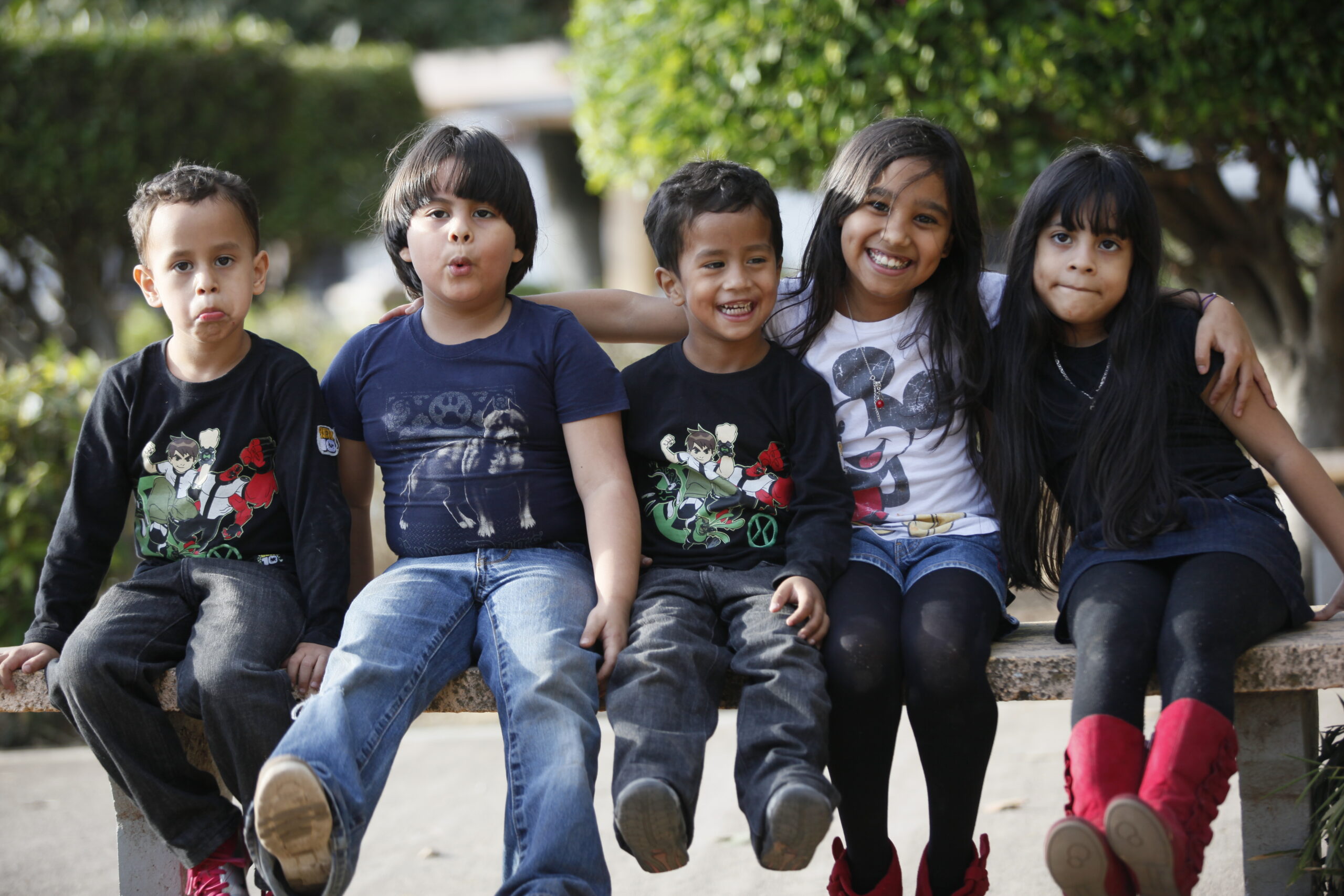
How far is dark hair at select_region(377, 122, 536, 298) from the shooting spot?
2.37 m

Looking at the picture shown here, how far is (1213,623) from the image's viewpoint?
195cm

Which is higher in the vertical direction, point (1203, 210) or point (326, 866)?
point (1203, 210)

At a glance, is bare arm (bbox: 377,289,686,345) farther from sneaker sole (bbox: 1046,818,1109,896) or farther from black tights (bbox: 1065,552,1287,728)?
sneaker sole (bbox: 1046,818,1109,896)

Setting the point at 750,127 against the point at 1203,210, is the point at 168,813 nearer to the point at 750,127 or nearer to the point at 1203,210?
the point at 750,127

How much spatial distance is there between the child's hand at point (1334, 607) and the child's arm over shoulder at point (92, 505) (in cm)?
239

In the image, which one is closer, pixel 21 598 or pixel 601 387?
pixel 601 387

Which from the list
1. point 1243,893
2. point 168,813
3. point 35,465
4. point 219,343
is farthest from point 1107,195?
point 35,465

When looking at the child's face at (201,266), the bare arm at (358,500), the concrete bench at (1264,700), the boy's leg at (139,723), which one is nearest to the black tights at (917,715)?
the concrete bench at (1264,700)

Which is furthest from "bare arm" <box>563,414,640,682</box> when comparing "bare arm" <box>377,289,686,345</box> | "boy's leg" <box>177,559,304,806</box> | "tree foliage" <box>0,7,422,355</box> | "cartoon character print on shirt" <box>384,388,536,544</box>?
"tree foliage" <box>0,7,422,355</box>

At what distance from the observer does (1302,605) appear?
83.7 inches

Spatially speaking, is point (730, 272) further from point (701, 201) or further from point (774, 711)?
point (774, 711)

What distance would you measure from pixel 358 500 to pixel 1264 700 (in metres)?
1.84

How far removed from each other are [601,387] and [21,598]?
2.82 meters

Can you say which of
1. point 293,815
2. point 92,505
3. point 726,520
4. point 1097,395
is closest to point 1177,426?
point 1097,395
